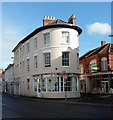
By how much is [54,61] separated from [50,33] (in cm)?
373

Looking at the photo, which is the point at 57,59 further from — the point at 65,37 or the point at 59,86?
the point at 59,86

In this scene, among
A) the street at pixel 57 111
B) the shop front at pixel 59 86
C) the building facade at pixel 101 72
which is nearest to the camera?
the street at pixel 57 111

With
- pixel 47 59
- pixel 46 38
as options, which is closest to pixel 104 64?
pixel 47 59

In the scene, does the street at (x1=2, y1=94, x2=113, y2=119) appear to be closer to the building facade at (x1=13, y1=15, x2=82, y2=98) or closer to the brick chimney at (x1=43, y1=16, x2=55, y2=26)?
the building facade at (x1=13, y1=15, x2=82, y2=98)

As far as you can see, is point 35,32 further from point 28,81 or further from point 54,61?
point 28,81

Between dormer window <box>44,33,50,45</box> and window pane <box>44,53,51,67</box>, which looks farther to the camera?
dormer window <box>44,33,50,45</box>

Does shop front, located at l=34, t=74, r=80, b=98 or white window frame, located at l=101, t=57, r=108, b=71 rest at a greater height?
white window frame, located at l=101, t=57, r=108, b=71

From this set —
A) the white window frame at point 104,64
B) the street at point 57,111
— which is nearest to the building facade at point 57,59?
the street at point 57,111

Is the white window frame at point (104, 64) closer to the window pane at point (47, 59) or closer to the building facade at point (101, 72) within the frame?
the building facade at point (101, 72)

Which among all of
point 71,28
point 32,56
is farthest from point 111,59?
point 32,56

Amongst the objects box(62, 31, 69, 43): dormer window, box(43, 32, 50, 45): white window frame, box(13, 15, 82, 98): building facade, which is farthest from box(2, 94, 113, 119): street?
box(43, 32, 50, 45): white window frame

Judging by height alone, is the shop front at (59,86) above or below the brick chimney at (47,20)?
below

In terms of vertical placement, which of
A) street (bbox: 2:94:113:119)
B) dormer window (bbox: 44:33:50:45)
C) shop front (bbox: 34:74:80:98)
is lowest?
street (bbox: 2:94:113:119)

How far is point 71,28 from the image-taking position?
2641cm
